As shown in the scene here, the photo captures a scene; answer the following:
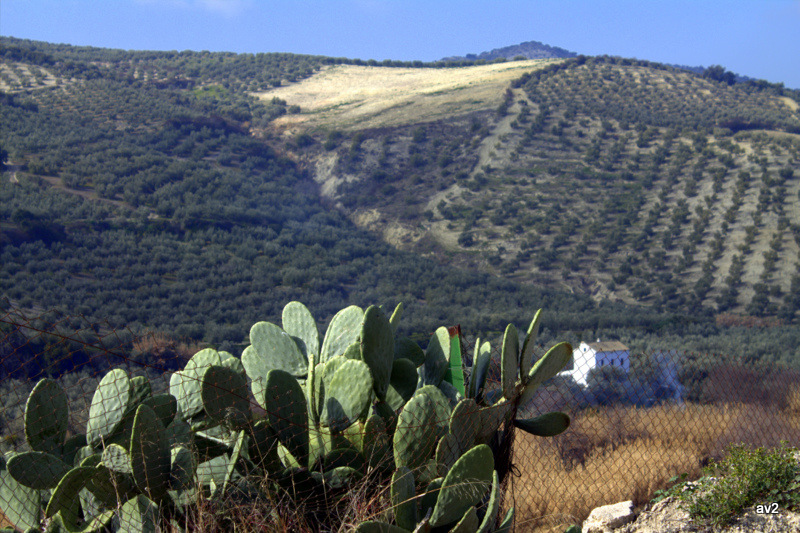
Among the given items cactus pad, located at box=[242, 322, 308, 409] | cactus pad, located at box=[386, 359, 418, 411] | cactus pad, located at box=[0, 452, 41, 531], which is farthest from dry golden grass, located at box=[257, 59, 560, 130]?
cactus pad, located at box=[0, 452, 41, 531]

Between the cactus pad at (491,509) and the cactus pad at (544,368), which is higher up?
the cactus pad at (544,368)

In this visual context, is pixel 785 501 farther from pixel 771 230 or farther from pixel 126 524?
pixel 771 230

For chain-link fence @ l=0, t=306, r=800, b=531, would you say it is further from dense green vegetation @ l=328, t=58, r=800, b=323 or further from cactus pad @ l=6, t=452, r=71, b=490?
dense green vegetation @ l=328, t=58, r=800, b=323

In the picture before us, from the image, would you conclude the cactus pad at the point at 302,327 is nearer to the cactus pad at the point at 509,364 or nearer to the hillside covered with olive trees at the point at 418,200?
the cactus pad at the point at 509,364

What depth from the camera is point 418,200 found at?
105 ft

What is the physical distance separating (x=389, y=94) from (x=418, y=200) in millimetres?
16055

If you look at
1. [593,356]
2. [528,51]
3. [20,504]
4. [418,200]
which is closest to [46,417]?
[20,504]

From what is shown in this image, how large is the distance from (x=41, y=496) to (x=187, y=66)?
5514 centimetres

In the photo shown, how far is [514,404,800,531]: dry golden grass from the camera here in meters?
3.87

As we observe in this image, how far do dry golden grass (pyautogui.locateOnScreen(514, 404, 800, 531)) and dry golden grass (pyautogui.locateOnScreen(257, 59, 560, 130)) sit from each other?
34574 mm

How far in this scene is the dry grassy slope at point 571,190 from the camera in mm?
24531

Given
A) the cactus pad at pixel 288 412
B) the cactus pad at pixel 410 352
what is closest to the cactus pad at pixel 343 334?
the cactus pad at pixel 410 352

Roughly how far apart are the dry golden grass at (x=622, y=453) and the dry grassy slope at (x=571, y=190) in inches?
743

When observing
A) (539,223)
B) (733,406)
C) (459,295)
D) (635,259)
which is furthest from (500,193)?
(733,406)
